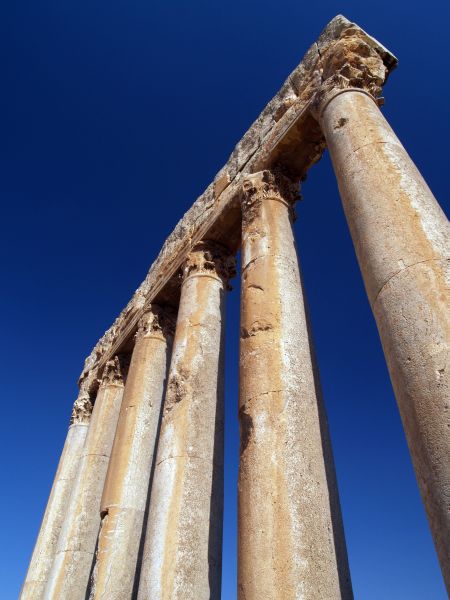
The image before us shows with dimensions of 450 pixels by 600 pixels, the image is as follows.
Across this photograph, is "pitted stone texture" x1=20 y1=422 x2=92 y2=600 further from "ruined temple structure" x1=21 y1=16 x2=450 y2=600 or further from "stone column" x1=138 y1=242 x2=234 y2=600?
"stone column" x1=138 y1=242 x2=234 y2=600

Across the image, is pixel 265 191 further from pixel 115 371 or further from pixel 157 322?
pixel 115 371

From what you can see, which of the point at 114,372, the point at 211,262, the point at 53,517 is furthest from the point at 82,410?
the point at 211,262

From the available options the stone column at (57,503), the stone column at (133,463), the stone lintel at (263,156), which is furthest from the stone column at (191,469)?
the stone column at (57,503)

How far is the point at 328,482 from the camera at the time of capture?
5.91 metres

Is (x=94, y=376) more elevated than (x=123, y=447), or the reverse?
(x=94, y=376)

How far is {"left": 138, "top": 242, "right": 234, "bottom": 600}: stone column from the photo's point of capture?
6965 mm

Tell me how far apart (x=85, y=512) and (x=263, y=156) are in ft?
33.5

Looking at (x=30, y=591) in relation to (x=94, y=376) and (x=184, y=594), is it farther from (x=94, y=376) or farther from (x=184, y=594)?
(x=184, y=594)

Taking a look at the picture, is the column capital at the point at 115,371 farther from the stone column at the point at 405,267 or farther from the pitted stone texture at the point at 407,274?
the pitted stone texture at the point at 407,274

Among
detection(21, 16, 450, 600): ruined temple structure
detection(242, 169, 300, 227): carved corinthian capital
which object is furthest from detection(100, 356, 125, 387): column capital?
detection(242, 169, 300, 227): carved corinthian capital

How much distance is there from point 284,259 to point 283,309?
1184mm

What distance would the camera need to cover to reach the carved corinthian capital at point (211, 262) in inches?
441

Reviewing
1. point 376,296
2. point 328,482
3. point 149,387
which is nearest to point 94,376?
point 149,387

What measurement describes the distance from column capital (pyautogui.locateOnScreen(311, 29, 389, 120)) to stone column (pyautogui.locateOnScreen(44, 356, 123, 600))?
1042 centimetres
